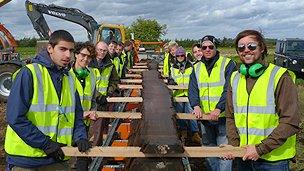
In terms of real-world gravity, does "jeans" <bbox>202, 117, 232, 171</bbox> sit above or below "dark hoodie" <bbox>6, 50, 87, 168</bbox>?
below

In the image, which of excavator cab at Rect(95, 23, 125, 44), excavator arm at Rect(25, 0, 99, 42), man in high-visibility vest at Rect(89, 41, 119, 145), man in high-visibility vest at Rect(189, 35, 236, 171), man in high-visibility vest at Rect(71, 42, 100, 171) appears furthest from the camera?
excavator cab at Rect(95, 23, 125, 44)

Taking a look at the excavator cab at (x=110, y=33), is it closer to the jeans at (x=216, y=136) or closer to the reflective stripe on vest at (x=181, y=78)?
the reflective stripe on vest at (x=181, y=78)

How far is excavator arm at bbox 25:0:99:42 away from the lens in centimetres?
1700

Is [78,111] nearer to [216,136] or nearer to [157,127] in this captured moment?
[157,127]

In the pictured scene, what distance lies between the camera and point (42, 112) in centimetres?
361

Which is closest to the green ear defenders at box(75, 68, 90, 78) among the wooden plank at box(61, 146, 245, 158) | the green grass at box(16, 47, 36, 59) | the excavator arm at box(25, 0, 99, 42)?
the wooden plank at box(61, 146, 245, 158)

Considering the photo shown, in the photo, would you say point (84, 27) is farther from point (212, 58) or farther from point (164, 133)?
point (164, 133)

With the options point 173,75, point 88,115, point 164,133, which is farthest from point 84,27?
point 164,133

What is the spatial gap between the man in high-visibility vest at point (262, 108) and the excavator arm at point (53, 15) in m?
13.8

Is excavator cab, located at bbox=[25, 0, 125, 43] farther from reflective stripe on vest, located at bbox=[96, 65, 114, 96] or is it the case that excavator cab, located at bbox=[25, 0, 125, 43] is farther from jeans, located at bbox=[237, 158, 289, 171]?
jeans, located at bbox=[237, 158, 289, 171]

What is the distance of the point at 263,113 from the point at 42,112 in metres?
1.75

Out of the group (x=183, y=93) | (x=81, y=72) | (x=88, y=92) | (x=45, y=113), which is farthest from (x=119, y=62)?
(x=45, y=113)

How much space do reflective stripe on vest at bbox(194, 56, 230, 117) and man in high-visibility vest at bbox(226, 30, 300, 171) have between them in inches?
68.0

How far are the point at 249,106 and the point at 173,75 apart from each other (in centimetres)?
547
